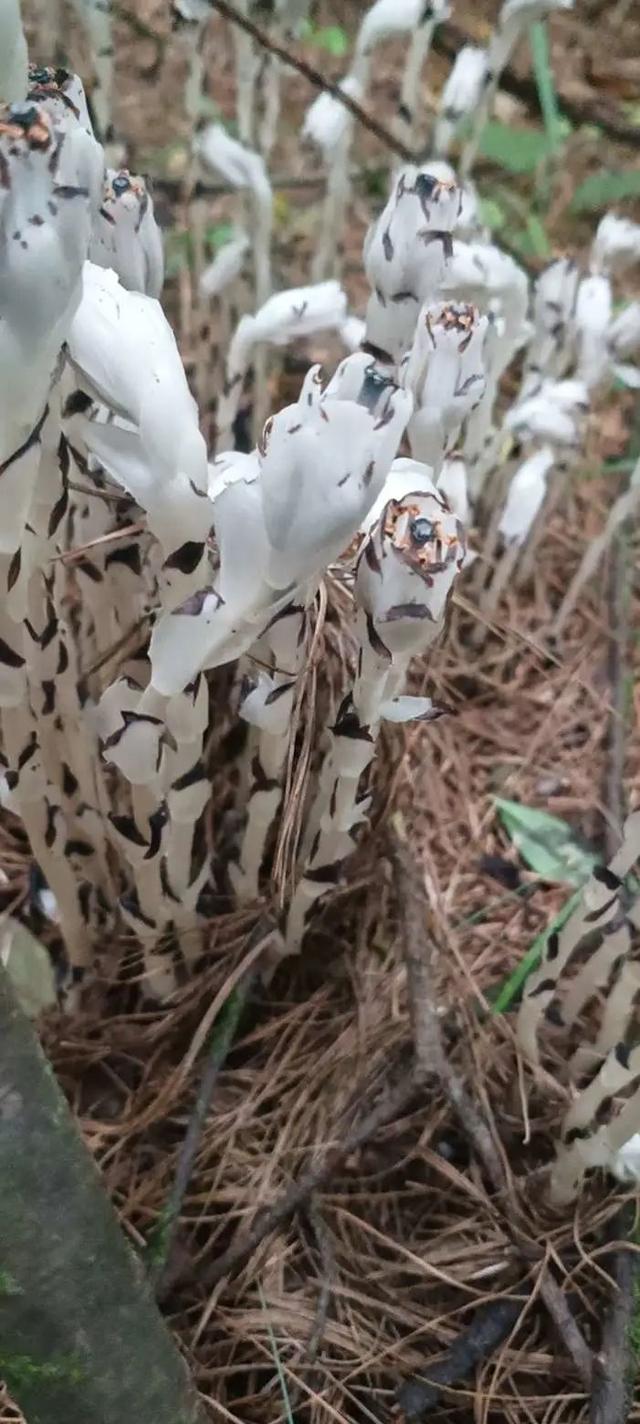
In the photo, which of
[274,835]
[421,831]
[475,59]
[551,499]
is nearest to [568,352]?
[551,499]

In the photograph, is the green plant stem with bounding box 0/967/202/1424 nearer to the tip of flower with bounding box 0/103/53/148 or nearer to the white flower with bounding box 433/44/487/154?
the tip of flower with bounding box 0/103/53/148

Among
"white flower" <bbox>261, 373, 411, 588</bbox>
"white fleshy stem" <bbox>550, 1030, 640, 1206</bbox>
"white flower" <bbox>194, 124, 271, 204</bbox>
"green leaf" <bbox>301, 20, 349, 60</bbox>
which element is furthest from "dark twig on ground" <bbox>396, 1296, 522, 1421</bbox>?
"green leaf" <bbox>301, 20, 349, 60</bbox>

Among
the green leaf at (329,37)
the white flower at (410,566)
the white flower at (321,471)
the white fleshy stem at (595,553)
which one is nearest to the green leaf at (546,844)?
the white fleshy stem at (595,553)

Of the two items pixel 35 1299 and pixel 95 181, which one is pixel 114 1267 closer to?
pixel 35 1299

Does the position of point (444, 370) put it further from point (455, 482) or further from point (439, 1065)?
point (439, 1065)

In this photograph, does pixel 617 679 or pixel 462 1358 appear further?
pixel 617 679

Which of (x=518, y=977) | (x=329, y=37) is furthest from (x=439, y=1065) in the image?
(x=329, y=37)
